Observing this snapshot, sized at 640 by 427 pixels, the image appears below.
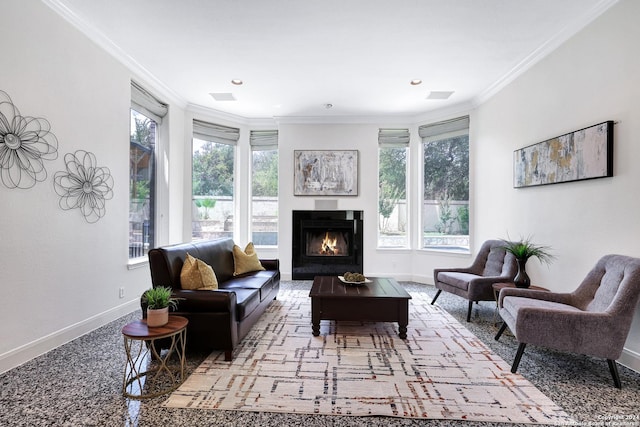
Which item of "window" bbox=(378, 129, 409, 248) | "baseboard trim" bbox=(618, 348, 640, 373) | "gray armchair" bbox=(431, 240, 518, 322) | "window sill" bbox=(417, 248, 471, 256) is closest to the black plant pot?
"gray armchair" bbox=(431, 240, 518, 322)

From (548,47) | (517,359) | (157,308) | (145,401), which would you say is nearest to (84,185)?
(157,308)

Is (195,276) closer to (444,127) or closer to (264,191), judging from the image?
(264,191)

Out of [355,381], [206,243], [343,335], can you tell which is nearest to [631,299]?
[355,381]

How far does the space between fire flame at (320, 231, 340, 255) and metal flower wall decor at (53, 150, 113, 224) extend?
3492 mm

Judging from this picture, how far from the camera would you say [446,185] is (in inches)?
210

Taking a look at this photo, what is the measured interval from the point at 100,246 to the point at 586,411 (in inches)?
170

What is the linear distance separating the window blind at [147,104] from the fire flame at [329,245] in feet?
11.1

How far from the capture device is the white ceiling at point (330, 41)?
8.98 feet

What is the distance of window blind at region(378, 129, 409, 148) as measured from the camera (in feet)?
18.7

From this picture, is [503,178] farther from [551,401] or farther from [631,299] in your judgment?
[551,401]

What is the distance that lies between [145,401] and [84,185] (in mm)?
2249

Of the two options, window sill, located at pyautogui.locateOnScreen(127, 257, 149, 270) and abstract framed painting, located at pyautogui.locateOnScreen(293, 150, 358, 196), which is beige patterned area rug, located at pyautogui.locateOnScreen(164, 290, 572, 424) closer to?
window sill, located at pyautogui.locateOnScreen(127, 257, 149, 270)

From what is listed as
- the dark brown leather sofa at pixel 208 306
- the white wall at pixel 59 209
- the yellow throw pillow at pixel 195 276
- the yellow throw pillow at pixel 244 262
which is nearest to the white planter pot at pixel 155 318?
the dark brown leather sofa at pixel 208 306

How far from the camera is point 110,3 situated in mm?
2693
